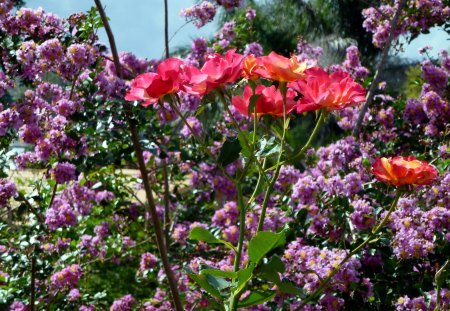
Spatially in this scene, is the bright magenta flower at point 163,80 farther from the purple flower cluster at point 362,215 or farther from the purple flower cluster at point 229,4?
the purple flower cluster at point 229,4

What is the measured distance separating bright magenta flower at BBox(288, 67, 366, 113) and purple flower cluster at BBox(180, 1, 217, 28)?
2701mm

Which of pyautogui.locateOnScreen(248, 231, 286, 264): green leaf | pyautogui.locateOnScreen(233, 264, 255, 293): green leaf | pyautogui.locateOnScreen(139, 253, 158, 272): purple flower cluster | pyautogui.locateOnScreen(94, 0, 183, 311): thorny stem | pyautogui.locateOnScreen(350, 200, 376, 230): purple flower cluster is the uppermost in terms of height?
pyautogui.locateOnScreen(139, 253, 158, 272): purple flower cluster

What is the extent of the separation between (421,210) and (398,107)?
4.01 feet

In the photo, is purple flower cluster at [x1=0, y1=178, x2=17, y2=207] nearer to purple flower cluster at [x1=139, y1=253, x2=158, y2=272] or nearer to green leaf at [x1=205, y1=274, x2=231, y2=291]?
purple flower cluster at [x1=139, y1=253, x2=158, y2=272]

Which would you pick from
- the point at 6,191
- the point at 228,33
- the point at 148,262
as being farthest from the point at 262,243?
the point at 228,33

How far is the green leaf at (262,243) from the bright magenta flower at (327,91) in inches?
9.0

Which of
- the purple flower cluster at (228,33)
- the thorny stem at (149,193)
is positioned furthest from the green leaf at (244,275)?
the purple flower cluster at (228,33)

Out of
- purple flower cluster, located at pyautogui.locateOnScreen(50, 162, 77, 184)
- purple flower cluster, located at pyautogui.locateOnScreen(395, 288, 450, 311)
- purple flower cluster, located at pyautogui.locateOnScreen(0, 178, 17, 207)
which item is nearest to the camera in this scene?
purple flower cluster, located at pyautogui.locateOnScreen(395, 288, 450, 311)

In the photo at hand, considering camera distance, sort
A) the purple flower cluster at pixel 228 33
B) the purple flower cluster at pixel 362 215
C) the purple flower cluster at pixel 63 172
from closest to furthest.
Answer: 1. the purple flower cluster at pixel 362 215
2. the purple flower cluster at pixel 63 172
3. the purple flower cluster at pixel 228 33

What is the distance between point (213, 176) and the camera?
3756 mm

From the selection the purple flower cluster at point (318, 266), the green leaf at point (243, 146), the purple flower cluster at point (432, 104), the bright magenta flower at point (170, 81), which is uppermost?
the purple flower cluster at point (432, 104)

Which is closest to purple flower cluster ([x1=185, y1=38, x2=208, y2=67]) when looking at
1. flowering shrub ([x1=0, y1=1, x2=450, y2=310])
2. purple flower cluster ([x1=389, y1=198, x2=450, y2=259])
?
flowering shrub ([x1=0, y1=1, x2=450, y2=310])

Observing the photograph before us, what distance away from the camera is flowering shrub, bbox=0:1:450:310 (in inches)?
47.0

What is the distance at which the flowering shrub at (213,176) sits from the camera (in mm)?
1194
